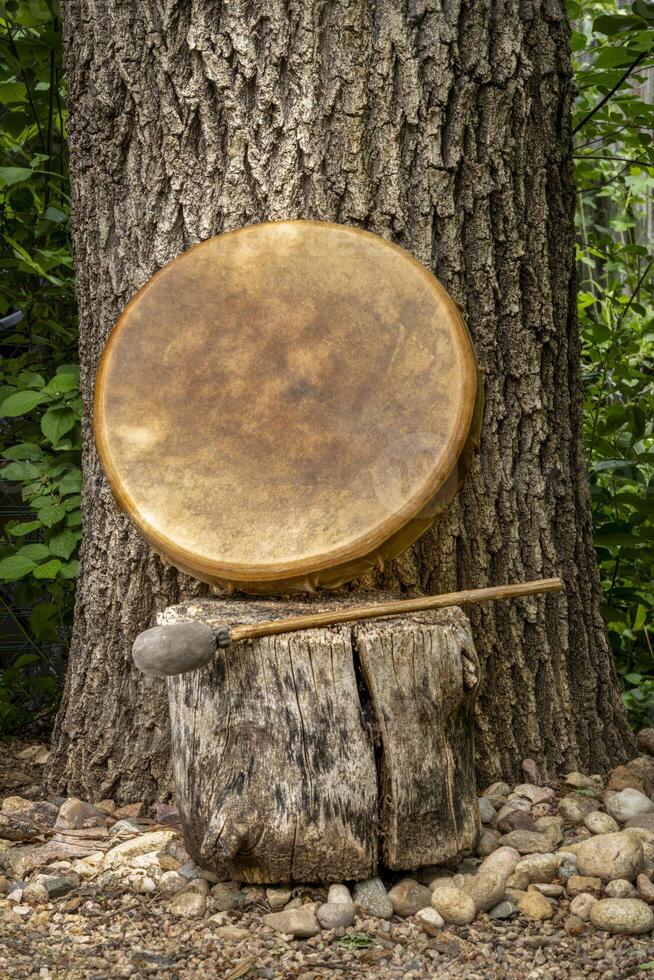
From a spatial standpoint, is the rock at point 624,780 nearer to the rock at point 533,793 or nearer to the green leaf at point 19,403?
the rock at point 533,793

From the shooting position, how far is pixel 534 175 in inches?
76.9

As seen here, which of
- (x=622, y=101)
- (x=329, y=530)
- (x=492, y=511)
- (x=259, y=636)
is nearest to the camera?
(x=259, y=636)

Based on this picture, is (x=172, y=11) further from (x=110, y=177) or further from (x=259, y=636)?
(x=259, y=636)

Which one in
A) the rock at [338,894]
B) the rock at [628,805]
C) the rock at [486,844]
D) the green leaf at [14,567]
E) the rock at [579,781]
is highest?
the green leaf at [14,567]

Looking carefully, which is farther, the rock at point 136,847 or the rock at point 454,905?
the rock at point 136,847

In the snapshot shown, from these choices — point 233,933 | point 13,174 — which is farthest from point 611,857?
point 13,174

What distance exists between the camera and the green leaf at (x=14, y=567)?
209cm

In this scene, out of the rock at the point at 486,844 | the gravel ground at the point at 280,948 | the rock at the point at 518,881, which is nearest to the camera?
the gravel ground at the point at 280,948

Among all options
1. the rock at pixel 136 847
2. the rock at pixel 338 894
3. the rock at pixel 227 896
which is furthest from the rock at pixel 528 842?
the rock at pixel 136 847

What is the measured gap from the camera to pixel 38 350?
2531mm

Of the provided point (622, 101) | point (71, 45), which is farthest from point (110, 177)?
point (622, 101)

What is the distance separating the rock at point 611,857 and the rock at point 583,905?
0.06m

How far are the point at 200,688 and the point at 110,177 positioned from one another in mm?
1096

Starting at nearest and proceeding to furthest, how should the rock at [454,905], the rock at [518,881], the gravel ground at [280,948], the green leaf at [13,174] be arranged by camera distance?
the gravel ground at [280,948]
the rock at [454,905]
the rock at [518,881]
the green leaf at [13,174]
